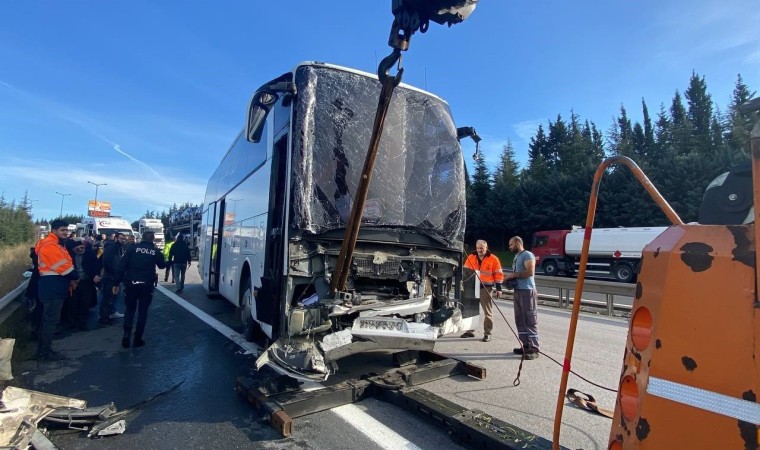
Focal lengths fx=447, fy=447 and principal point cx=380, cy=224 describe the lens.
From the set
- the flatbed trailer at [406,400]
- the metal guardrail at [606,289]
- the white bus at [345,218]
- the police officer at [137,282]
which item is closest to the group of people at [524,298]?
the white bus at [345,218]

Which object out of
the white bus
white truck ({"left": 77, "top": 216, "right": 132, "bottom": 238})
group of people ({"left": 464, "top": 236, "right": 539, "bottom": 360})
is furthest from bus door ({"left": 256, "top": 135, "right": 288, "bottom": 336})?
white truck ({"left": 77, "top": 216, "right": 132, "bottom": 238})

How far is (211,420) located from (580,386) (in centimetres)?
416

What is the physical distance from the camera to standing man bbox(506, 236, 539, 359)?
6660 mm

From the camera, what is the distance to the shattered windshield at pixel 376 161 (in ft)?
16.6

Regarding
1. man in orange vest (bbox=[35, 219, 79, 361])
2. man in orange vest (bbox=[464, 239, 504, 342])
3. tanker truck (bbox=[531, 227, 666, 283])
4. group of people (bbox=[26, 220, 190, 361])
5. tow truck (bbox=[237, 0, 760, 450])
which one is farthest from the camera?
tanker truck (bbox=[531, 227, 666, 283])

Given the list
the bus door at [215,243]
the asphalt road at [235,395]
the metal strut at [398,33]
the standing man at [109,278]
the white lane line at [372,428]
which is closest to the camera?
the metal strut at [398,33]

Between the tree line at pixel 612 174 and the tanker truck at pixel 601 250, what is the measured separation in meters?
6.89

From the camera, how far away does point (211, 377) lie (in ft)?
18.7

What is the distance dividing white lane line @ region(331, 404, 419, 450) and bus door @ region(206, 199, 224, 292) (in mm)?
6847

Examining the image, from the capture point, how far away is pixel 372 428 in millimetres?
4027

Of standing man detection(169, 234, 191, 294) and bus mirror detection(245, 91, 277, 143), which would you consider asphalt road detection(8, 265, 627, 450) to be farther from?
standing man detection(169, 234, 191, 294)

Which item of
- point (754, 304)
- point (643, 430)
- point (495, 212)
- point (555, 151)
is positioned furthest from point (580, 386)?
point (555, 151)

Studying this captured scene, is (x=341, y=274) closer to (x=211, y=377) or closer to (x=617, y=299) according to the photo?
(x=211, y=377)

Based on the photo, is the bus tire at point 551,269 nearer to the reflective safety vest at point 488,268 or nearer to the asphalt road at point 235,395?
the asphalt road at point 235,395
